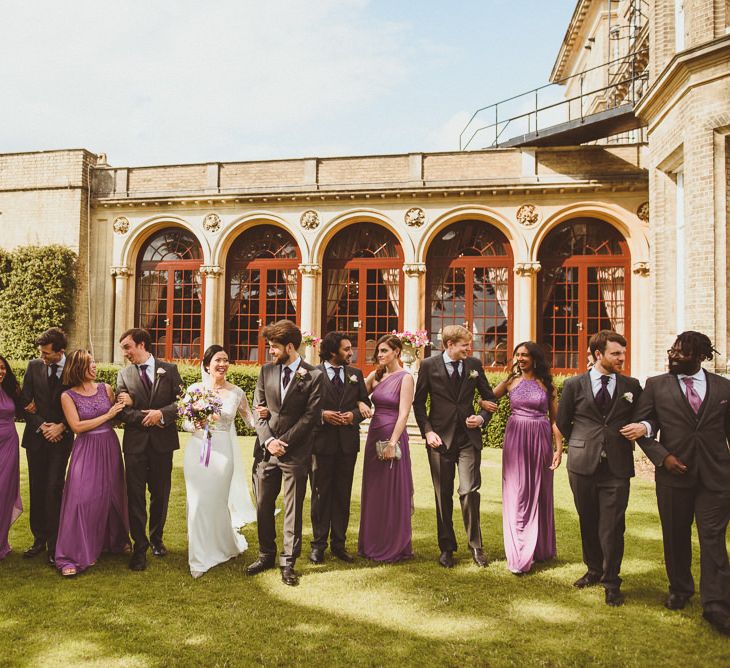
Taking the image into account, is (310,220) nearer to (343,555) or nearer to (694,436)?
(343,555)

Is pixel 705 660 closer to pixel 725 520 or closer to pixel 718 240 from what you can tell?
pixel 725 520

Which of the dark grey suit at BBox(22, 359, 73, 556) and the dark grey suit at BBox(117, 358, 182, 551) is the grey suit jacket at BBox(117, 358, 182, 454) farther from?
the dark grey suit at BBox(22, 359, 73, 556)

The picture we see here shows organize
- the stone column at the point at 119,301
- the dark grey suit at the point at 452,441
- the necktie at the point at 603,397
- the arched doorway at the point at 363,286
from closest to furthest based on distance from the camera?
1. the necktie at the point at 603,397
2. the dark grey suit at the point at 452,441
3. the arched doorway at the point at 363,286
4. the stone column at the point at 119,301

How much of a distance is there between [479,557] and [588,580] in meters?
0.91

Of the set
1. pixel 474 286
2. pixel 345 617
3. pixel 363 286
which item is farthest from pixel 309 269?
pixel 345 617

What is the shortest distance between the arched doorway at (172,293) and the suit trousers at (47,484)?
11592mm

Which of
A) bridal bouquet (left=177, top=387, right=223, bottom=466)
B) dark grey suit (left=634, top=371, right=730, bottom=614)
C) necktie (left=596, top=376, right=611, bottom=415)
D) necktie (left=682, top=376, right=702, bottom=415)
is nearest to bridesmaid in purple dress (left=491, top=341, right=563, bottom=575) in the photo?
necktie (left=596, top=376, right=611, bottom=415)

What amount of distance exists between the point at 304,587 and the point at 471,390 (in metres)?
2.18

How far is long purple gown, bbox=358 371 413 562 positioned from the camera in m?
5.21

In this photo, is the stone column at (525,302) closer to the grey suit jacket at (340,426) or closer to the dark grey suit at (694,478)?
the grey suit jacket at (340,426)

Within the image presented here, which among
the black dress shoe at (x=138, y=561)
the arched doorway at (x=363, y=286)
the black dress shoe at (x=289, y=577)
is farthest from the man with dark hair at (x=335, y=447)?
the arched doorway at (x=363, y=286)

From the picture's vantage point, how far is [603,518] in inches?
173

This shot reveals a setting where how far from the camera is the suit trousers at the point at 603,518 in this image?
429 centimetres

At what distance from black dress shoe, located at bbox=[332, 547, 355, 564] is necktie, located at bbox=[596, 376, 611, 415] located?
99.3 inches
